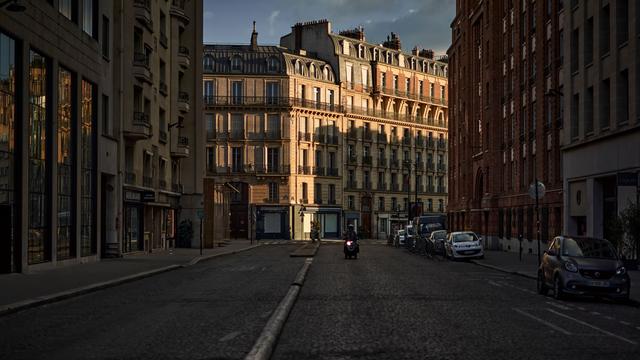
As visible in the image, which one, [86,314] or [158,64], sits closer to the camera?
[86,314]

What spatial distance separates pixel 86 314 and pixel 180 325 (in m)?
2.92

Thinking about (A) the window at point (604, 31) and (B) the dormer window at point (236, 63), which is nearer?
(A) the window at point (604, 31)

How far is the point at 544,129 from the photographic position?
49031 millimetres

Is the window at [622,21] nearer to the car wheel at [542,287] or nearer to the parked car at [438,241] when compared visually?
the parked car at [438,241]

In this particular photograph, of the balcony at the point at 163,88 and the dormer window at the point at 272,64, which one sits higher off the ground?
the dormer window at the point at 272,64

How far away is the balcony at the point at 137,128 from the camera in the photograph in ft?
143

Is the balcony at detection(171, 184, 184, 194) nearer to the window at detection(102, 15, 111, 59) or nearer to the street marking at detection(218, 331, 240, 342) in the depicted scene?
the window at detection(102, 15, 111, 59)

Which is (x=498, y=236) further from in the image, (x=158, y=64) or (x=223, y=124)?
(x=223, y=124)

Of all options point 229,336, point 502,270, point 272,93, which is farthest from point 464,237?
point 272,93

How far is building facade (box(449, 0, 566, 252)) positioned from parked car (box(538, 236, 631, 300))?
18.6 metres

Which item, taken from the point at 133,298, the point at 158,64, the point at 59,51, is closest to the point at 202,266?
the point at 59,51

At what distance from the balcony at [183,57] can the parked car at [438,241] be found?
63.5ft

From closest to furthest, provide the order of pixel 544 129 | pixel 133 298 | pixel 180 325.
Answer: pixel 180 325 → pixel 133 298 → pixel 544 129

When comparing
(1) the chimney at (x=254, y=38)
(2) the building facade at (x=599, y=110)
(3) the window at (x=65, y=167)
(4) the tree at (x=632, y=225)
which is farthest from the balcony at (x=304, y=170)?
(4) the tree at (x=632, y=225)
